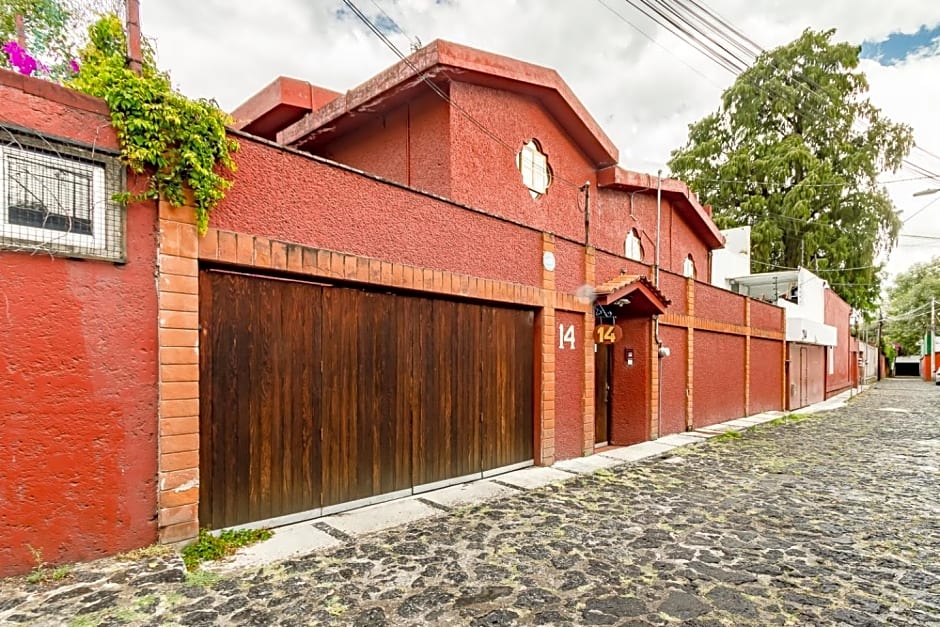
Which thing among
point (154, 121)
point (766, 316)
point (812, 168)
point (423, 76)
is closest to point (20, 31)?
point (154, 121)

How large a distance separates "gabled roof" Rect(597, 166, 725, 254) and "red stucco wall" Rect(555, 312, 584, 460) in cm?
412

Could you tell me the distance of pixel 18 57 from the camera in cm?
370

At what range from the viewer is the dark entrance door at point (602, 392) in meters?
9.28

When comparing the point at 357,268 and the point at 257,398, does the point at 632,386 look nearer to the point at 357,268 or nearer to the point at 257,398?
the point at 357,268

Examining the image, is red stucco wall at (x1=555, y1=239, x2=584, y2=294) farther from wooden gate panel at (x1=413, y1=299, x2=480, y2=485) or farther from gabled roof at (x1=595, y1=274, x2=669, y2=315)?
wooden gate panel at (x1=413, y1=299, x2=480, y2=485)

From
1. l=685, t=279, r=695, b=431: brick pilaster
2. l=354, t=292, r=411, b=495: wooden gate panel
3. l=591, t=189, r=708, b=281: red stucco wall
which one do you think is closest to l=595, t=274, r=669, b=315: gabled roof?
l=591, t=189, r=708, b=281: red stucco wall

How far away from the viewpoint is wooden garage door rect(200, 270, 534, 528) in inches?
159

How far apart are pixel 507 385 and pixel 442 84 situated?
→ 4.56m

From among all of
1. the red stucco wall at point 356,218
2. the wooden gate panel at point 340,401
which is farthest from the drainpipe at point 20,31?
the wooden gate panel at point 340,401

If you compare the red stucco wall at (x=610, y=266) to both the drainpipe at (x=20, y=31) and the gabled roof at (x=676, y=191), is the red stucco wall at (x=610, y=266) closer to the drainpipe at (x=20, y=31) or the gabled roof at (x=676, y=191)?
the gabled roof at (x=676, y=191)

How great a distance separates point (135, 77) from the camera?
344 centimetres

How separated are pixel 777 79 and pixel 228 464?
2937 centimetres

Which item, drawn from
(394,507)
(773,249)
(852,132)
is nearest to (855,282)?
(773,249)

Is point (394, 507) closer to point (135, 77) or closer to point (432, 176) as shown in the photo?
point (135, 77)
